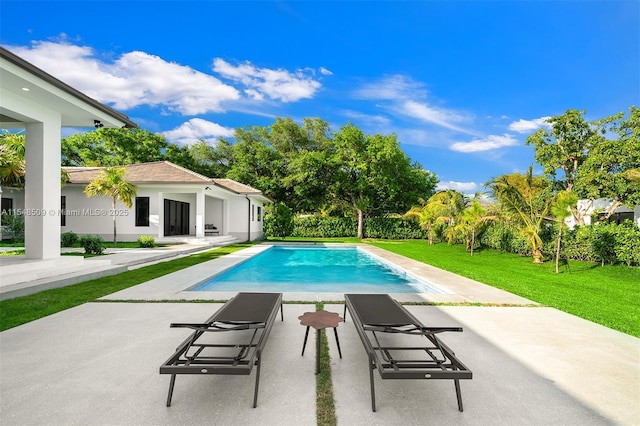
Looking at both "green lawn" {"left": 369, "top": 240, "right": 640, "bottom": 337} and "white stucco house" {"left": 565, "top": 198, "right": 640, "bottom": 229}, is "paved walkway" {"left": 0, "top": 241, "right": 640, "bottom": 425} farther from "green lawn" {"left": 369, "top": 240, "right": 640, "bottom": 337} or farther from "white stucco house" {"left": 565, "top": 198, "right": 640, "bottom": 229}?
"white stucco house" {"left": 565, "top": 198, "right": 640, "bottom": 229}

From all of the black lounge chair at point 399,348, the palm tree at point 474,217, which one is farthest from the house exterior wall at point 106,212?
the black lounge chair at point 399,348

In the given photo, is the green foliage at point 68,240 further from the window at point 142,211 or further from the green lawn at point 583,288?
the green lawn at point 583,288

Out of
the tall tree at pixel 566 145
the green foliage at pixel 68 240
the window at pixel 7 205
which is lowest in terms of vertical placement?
the green foliage at pixel 68 240

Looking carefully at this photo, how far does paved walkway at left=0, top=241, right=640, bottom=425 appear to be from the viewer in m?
2.54

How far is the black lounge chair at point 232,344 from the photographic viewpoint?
2.56 metres

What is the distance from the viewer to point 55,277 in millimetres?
7410

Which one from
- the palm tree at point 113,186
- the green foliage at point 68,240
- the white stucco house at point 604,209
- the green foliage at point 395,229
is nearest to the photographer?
the green foliage at point 68,240

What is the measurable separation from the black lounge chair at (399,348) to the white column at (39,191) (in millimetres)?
7611

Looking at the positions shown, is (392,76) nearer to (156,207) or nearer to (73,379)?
(156,207)

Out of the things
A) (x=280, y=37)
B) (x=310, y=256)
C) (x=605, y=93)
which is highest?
(x=280, y=37)

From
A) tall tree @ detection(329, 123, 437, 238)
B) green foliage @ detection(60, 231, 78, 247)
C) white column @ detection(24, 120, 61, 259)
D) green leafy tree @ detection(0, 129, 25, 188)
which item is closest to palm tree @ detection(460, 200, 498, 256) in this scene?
tall tree @ detection(329, 123, 437, 238)

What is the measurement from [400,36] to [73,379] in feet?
79.9

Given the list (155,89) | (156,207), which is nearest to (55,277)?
(156,207)

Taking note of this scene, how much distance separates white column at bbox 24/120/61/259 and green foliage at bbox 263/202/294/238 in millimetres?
19440
